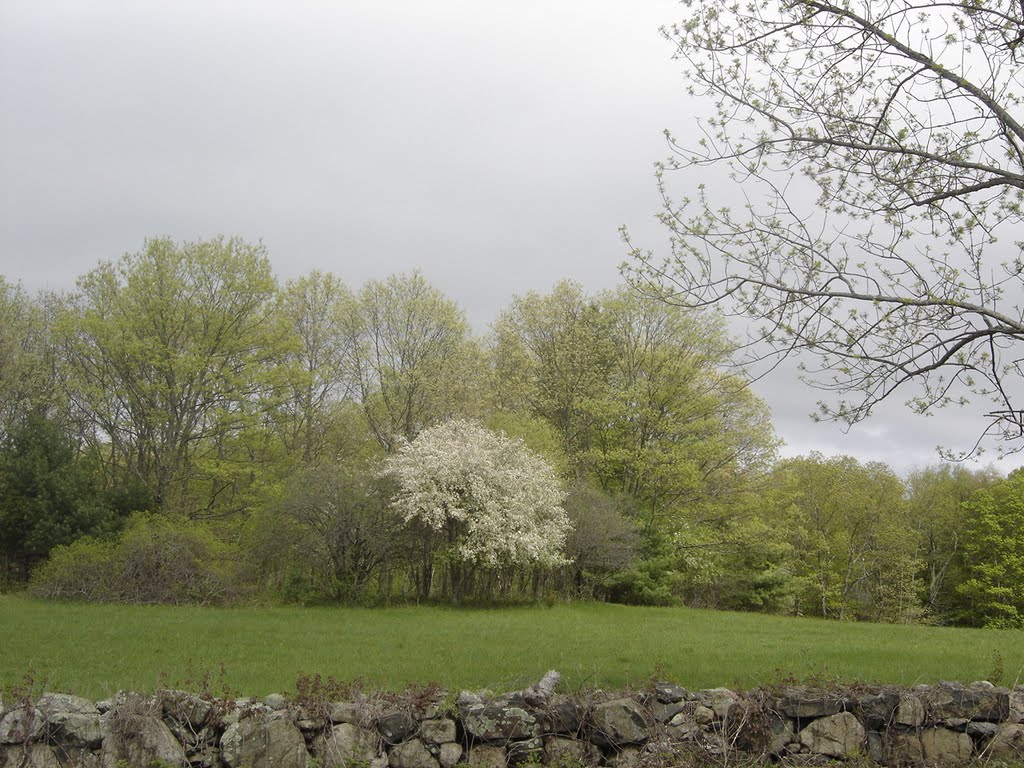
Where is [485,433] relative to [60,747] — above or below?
above

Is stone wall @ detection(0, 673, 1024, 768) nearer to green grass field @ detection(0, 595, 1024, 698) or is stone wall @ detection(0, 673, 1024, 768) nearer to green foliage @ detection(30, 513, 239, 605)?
green grass field @ detection(0, 595, 1024, 698)

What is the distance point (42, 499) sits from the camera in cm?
2377

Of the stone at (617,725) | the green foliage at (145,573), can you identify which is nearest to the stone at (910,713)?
the stone at (617,725)

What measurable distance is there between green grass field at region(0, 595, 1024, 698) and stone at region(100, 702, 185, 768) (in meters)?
0.88

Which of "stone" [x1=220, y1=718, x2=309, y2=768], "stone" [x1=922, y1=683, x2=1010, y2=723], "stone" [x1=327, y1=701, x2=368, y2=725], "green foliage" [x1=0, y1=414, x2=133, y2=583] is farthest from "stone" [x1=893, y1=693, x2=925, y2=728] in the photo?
"green foliage" [x1=0, y1=414, x2=133, y2=583]

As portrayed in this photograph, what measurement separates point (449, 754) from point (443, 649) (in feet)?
21.0

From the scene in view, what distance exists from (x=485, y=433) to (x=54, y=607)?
39.5 ft

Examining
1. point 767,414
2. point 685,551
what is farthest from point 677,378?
point 685,551

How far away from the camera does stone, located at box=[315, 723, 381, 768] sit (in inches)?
278

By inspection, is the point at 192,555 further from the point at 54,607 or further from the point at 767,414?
the point at 767,414

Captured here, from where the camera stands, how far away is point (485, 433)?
79.9 feet

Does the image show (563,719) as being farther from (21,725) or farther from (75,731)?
(21,725)

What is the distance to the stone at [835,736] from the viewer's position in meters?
7.89

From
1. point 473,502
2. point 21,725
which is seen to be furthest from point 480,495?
point 21,725
